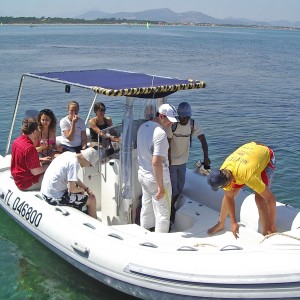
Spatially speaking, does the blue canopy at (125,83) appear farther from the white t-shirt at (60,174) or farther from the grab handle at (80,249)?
the grab handle at (80,249)

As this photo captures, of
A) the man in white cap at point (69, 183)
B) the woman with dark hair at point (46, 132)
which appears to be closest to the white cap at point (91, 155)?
the man in white cap at point (69, 183)

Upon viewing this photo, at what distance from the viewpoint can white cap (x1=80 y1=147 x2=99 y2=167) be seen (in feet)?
17.5

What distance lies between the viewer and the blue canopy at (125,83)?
16.3ft

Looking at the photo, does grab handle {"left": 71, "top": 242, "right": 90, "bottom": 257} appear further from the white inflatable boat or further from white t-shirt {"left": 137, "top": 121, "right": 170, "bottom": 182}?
white t-shirt {"left": 137, "top": 121, "right": 170, "bottom": 182}

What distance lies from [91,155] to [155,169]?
98cm

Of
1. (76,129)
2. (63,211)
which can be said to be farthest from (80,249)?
(76,129)

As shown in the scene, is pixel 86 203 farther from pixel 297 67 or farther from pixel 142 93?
pixel 297 67

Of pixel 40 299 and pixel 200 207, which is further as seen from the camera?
pixel 200 207

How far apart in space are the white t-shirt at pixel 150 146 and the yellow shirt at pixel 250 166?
2.01 ft

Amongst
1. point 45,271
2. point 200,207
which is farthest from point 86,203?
point 200,207

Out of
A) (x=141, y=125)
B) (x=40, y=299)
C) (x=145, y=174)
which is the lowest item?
(x=40, y=299)

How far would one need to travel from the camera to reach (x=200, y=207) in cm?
571

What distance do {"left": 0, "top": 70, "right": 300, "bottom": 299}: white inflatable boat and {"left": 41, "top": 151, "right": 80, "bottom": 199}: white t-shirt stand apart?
201 mm

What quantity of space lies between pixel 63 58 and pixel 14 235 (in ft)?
81.3
